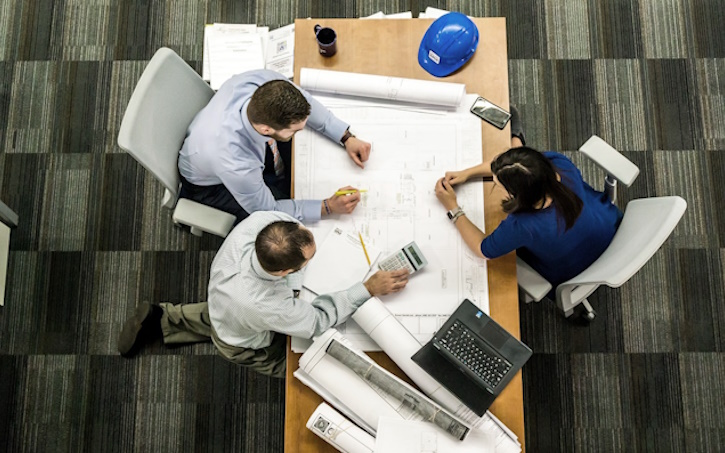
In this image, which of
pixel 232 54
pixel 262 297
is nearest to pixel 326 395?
pixel 262 297

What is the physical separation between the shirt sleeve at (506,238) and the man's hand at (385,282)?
25cm

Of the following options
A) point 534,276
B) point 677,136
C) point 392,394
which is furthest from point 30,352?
point 677,136

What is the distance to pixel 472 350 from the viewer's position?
142 centimetres

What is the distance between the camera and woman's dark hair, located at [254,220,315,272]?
4.54ft

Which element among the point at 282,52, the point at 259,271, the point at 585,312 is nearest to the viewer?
the point at 259,271

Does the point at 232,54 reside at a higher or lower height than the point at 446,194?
higher

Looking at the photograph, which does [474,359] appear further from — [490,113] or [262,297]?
[490,113]

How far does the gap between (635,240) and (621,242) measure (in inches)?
3.5

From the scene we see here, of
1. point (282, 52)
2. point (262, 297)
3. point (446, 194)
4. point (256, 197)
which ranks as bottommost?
point (262, 297)

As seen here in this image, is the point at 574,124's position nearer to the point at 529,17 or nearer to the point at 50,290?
the point at 529,17

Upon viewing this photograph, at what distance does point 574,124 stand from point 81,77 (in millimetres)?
2352

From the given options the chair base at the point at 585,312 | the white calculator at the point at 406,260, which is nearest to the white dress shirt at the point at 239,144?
the white calculator at the point at 406,260

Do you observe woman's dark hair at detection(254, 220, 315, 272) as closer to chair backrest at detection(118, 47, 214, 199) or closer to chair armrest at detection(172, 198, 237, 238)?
chair armrest at detection(172, 198, 237, 238)

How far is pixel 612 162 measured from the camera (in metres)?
1.64
